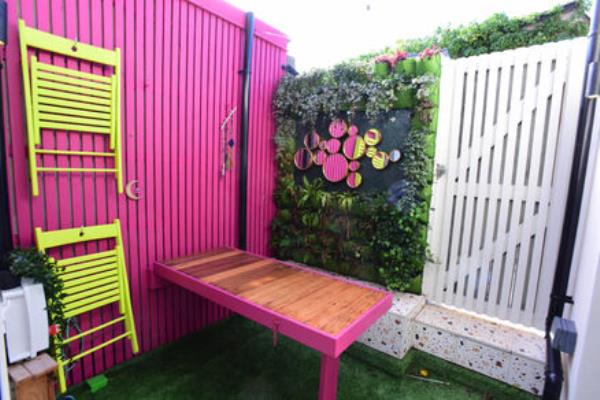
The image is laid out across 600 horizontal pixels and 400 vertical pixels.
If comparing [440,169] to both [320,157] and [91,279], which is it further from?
[91,279]

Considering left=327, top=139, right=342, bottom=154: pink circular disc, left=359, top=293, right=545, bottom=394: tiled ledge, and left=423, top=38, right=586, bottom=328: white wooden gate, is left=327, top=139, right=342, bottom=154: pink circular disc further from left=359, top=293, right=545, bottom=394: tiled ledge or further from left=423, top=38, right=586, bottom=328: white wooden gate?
left=359, top=293, right=545, bottom=394: tiled ledge

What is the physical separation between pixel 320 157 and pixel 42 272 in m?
2.77

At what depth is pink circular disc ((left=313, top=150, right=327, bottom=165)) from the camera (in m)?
3.73

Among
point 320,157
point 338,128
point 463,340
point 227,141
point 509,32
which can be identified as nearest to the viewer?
point 463,340

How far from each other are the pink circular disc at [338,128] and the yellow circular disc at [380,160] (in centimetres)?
49

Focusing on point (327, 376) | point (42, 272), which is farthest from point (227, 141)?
point (327, 376)

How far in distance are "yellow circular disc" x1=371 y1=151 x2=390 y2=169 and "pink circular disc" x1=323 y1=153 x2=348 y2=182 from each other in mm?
362

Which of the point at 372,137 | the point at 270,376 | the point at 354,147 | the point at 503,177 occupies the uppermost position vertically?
the point at 372,137

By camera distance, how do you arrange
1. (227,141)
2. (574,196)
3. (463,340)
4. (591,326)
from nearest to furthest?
(591,326) → (574,196) → (463,340) → (227,141)

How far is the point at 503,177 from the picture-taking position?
2773mm

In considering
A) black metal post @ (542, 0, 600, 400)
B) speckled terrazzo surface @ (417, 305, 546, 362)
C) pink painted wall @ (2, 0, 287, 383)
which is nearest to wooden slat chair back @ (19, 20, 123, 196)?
pink painted wall @ (2, 0, 287, 383)

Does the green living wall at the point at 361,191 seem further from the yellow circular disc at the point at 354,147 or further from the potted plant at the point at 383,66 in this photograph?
the yellow circular disc at the point at 354,147

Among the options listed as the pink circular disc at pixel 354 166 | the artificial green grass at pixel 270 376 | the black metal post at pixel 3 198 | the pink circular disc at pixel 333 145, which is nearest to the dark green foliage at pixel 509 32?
the pink circular disc at pixel 333 145

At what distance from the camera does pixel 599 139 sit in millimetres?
2000
